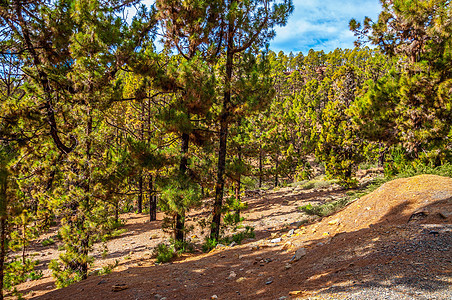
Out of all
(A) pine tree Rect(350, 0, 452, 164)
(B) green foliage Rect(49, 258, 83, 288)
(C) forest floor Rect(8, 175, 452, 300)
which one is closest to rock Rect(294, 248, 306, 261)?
(C) forest floor Rect(8, 175, 452, 300)

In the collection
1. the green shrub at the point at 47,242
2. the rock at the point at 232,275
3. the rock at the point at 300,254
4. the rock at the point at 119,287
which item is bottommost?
the green shrub at the point at 47,242

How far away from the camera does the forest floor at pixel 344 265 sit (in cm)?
308

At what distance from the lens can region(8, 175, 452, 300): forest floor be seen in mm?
3084

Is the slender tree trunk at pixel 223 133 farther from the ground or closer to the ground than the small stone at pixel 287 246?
farther from the ground

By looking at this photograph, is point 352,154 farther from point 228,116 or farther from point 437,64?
point 228,116

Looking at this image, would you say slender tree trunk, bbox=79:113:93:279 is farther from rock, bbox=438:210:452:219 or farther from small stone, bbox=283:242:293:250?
rock, bbox=438:210:452:219

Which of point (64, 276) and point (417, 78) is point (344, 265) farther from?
point (417, 78)

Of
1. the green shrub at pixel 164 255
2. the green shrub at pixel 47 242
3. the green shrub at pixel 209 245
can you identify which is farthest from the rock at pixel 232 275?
the green shrub at pixel 47 242

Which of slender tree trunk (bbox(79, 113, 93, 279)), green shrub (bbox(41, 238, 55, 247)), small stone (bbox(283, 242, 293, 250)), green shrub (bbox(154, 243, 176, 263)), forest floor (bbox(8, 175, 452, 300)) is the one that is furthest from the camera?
green shrub (bbox(41, 238, 55, 247))

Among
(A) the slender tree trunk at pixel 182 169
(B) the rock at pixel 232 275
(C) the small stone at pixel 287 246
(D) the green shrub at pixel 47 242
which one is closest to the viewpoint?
(B) the rock at pixel 232 275

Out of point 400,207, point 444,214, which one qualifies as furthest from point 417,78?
point 444,214

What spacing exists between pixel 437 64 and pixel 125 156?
37.9 feet

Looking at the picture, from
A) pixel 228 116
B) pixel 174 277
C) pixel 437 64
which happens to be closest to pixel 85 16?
Result: pixel 228 116

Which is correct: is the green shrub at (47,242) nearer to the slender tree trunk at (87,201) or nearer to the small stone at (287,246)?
the slender tree trunk at (87,201)
